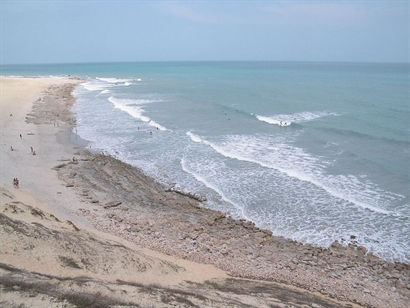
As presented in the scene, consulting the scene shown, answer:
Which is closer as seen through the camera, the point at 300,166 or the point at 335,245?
the point at 335,245

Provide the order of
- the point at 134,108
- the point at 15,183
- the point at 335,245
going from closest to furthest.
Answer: the point at 335,245
the point at 15,183
the point at 134,108

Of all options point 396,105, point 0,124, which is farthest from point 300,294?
point 396,105

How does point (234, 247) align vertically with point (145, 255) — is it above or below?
below

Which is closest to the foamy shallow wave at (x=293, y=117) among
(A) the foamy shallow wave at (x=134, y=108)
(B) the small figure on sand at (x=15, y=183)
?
(A) the foamy shallow wave at (x=134, y=108)

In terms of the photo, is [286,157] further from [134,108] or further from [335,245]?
[134,108]

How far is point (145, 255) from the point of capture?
1205cm

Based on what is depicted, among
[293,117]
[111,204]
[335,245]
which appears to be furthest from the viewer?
[293,117]

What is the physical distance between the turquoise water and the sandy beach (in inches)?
66.6

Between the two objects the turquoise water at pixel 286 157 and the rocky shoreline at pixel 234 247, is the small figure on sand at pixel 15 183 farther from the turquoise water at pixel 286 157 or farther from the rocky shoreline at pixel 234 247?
the turquoise water at pixel 286 157

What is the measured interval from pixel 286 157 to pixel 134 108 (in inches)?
1062

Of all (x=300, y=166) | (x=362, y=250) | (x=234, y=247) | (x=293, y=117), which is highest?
(x=293, y=117)

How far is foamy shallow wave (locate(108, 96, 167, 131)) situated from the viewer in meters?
38.3

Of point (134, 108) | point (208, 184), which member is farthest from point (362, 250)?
point (134, 108)

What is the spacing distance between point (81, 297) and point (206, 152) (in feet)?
65.7
